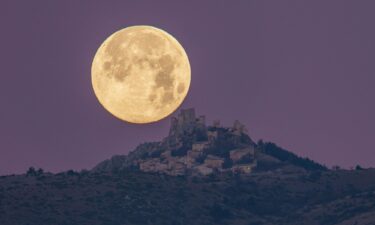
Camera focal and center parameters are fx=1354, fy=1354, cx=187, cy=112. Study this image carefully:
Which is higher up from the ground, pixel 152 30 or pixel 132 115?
pixel 152 30

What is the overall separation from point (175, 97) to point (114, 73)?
9.57m

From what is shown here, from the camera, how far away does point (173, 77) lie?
199 meters

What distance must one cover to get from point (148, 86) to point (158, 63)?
451cm

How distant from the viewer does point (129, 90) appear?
7653 inches

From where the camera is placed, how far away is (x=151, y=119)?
Answer: 19462 cm

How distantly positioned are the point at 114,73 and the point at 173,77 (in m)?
8.77

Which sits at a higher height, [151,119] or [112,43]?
[112,43]

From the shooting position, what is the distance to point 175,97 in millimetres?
197750

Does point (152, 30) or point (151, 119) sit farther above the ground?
point (152, 30)

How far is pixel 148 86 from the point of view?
637ft

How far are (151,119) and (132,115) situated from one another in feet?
11.5

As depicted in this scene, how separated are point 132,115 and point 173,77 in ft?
27.5

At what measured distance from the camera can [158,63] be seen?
7746 inches

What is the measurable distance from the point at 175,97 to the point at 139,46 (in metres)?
9.13
